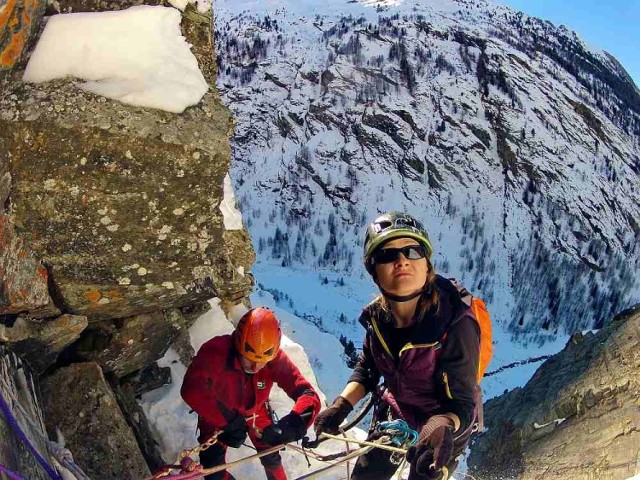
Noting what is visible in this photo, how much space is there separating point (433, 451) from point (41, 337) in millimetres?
2815

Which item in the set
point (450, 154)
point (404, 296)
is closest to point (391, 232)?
point (404, 296)

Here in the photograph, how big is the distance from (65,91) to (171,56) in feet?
2.67

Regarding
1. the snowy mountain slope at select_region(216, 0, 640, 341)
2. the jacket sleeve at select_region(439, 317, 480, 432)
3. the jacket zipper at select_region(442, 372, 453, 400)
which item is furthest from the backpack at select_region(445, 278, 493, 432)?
the snowy mountain slope at select_region(216, 0, 640, 341)

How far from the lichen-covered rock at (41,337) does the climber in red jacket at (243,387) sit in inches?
39.3

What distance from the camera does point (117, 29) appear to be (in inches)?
139

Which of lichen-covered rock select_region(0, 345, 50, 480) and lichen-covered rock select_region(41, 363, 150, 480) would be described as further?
lichen-covered rock select_region(41, 363, 150, 480)

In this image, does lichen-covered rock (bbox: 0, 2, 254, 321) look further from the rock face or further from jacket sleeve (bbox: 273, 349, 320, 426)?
the rock face

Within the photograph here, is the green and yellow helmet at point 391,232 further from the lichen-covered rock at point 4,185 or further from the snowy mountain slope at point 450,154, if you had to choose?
the snowy mountain slope at point 450,154

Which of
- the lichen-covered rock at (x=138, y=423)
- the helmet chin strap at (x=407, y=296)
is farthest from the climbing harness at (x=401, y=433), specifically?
the lichen-covered rock at (x=138, y=423)

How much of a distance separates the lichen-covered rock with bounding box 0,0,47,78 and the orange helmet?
2.39 metres

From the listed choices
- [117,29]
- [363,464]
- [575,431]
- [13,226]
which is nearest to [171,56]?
[117,29]

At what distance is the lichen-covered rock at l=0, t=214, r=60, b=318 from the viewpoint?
314 cm

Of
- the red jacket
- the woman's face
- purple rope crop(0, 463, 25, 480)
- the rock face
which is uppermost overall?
the woman's face

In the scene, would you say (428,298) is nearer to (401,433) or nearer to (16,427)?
(401,433)
